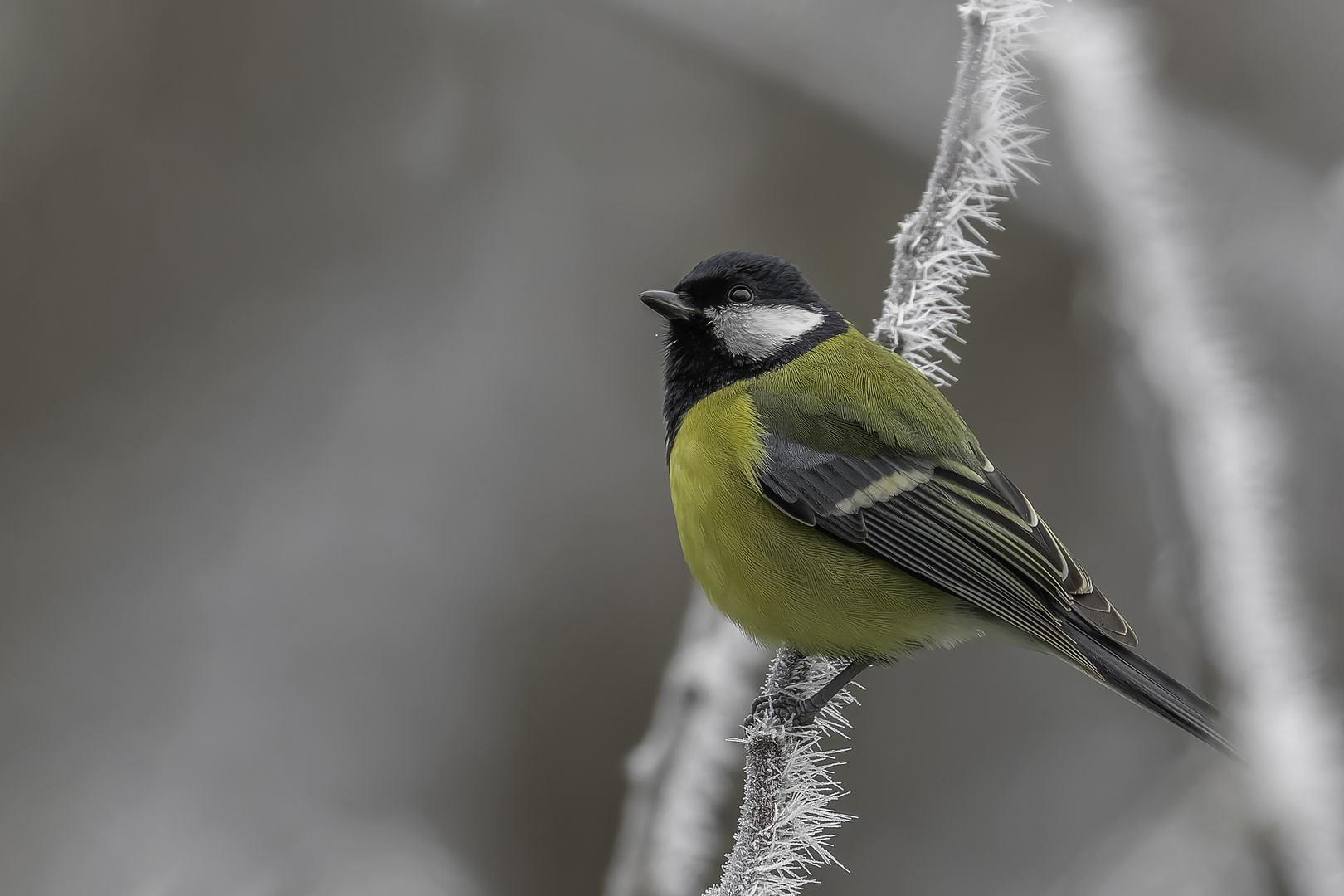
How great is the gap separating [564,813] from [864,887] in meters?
0.89

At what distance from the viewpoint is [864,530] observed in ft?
6.91

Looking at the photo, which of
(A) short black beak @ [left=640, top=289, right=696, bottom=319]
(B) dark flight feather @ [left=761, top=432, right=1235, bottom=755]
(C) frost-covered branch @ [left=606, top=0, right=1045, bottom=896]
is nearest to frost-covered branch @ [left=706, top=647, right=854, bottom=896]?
(C) frost-covered branch @ [left=606, top=0, right=1045, bottom=896]

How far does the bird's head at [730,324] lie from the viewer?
2398mm

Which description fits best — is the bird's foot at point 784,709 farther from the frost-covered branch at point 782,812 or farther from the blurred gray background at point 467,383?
the blurred gray background at point 467,383

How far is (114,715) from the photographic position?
2764 millimetres

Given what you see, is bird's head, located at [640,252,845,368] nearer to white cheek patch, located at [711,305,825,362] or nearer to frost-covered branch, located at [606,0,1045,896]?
white cheek patch, located at [711,305,825,362]

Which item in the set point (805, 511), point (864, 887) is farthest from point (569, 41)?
point (864, 887)

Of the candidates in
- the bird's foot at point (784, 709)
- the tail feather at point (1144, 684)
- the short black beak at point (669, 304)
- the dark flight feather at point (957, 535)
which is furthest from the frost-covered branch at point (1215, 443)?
the short black beak at point (669, 304)

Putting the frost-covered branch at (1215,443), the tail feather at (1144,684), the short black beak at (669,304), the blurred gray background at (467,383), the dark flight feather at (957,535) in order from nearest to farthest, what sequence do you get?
the frost-covered branch at (1215,443)
the tail feather at (1144,684)
the dark flight feather at (957,535)
the short black beak at (669,304)
the blurred gray background at (467,383)

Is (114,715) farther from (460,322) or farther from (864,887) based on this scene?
(864,887)

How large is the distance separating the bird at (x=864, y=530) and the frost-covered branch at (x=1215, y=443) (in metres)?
0.47

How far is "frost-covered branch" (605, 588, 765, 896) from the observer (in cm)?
142

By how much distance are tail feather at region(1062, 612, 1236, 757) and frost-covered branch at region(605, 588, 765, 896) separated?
0.71m

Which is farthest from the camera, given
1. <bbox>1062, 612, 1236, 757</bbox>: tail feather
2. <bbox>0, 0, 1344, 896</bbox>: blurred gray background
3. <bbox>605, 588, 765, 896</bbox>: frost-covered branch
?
<bbox>0, 0, 1344, 896</bbox>: blurred gray background
